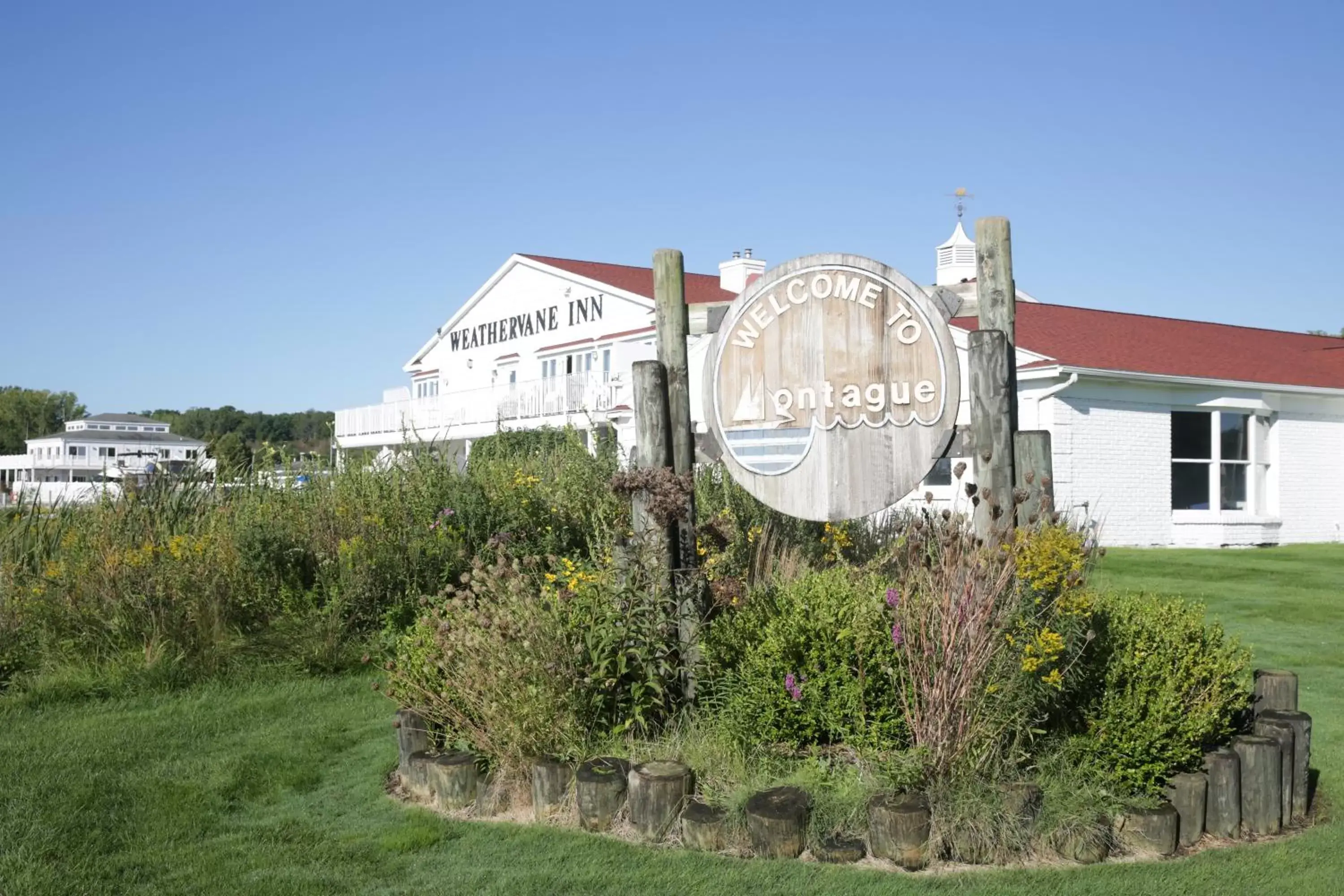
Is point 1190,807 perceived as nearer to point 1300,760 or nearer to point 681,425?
point 1300,760

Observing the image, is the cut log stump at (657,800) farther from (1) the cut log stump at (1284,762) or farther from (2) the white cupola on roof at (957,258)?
(2) the white cupola on roof at (957,258)

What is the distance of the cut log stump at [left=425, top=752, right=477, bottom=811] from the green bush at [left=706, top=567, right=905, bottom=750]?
1130 millimetres

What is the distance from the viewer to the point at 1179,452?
63.6 feet

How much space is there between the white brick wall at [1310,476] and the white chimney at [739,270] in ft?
39.3

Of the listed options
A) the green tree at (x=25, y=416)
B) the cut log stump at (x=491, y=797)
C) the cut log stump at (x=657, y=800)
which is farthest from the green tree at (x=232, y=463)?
the green tree at (x=25, y=416)

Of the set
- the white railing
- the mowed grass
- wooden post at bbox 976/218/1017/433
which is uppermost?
the white railing

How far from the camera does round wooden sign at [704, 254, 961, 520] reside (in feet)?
19.2

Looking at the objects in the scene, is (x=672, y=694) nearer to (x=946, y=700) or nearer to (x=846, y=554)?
(x=946, y=700)

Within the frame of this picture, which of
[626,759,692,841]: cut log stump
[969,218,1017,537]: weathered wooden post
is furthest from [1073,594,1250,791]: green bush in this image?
[626,759,692,841]: cut log stump

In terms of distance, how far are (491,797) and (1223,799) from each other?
3.01 m

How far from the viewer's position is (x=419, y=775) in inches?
213

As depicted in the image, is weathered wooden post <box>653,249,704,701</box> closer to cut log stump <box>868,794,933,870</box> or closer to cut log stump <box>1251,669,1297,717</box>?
cut log stump <box>868,794,933,870</box>

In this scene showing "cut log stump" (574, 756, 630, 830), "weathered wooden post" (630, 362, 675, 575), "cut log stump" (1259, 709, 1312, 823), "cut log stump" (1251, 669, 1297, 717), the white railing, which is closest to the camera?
"cut log stump" (574, 756, 630, 830)

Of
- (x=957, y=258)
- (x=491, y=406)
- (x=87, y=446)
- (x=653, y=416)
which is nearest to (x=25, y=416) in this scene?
(x=87, y=446)
